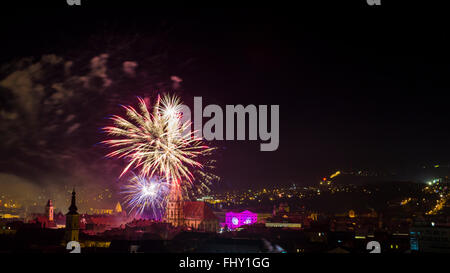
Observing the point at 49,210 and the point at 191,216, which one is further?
the point at 191,216

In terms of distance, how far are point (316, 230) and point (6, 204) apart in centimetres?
4669

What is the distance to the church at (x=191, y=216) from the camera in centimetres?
5822

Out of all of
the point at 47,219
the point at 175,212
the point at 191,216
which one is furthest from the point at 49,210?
the point at 191,216

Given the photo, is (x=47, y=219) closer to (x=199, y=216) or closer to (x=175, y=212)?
(x=175, y=212)

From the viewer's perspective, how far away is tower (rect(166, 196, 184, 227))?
58.0 meters

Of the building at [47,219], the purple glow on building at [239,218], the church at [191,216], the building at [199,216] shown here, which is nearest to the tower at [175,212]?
the church at [191,216]

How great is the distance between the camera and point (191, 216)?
6272cm

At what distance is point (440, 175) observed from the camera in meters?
73.9

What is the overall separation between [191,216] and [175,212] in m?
4.53

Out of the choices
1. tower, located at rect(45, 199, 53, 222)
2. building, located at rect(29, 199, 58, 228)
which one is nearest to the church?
building, located at rect(29, 199, 58, 228)

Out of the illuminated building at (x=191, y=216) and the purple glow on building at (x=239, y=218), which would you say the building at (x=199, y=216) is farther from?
the purple glow on building at (x=239, y=218)
